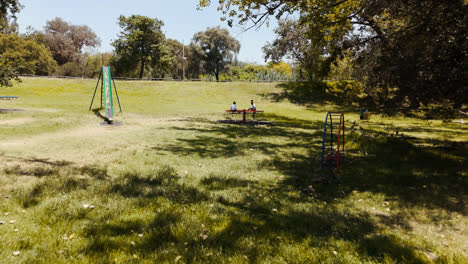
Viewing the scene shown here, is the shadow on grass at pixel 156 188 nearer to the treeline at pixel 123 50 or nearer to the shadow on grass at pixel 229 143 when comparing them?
the shadow on grass at pixel 229 143

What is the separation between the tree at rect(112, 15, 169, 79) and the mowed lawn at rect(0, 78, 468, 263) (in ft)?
159

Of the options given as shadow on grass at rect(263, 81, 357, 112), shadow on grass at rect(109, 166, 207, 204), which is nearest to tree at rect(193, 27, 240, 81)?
shadow on grass at rect(263, 81, 357, 112)

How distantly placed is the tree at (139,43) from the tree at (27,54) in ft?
52.6

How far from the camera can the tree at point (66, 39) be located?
7106 cm

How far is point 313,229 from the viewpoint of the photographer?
505 centimetres

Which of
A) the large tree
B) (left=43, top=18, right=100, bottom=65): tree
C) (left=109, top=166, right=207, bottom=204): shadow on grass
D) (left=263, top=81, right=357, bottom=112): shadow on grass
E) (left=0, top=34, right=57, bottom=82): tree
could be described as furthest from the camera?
(left=43, top=18, right=100, bottom=65): tree

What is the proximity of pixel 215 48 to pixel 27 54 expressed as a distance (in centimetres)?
4122

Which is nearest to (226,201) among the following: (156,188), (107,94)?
(156,188)

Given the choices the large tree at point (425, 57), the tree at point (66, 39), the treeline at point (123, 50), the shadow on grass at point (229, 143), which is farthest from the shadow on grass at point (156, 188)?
the tree at point (66, 39)

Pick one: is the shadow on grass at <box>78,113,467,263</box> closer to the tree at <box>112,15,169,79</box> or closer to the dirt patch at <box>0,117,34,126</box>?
the dirt patch at <box>0,117,34,126</box>

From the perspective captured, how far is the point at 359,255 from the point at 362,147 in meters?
9.10

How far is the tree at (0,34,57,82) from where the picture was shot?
55.1m

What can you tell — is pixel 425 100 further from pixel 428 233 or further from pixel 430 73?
pixel 428 233

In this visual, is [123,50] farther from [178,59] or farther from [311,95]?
[311,95]
